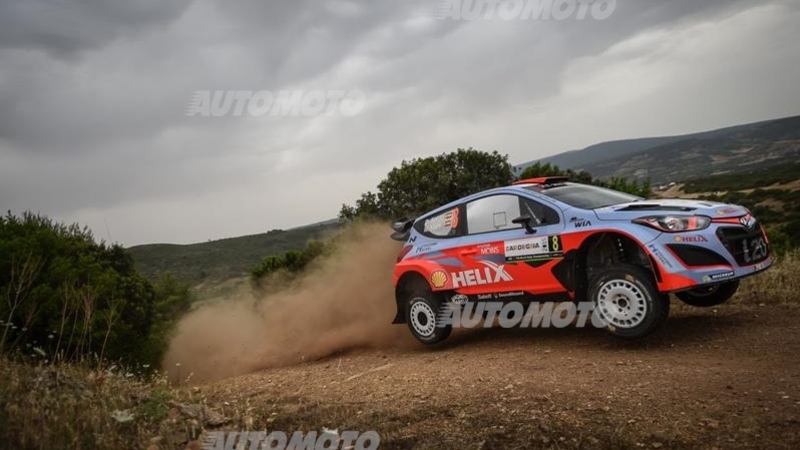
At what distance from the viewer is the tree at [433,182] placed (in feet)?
83.4

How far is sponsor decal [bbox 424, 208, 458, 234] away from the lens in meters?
8.11

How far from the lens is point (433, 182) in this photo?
25.8 metres

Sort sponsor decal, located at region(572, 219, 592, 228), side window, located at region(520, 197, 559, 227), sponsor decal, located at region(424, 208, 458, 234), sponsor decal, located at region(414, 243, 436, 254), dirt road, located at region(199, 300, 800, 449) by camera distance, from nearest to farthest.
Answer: dirt road, located at region(199, 300, 800, 449) < sponsor decal, located at region(572, 219, 592, 228) < side window, located at region(520, 197, 559, 227) < sponsor decal, located at region(424, 208, 458, 234) < sponsor decal, located at region(414, 243, 436, 254)

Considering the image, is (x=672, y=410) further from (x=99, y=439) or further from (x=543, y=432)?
(x=99, y=439)

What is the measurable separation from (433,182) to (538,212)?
61.7 ft

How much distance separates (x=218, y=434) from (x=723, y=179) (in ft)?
234

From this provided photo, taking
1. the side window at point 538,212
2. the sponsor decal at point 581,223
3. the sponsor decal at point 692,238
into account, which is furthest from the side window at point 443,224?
the sponsor decal at point 692,238

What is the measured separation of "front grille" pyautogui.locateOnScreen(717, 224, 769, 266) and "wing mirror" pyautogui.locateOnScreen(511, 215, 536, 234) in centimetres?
213

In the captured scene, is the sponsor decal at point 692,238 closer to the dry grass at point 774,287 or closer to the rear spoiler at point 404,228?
the dry grass at point 774,287

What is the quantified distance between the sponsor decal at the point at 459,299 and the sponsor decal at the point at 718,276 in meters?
3.16

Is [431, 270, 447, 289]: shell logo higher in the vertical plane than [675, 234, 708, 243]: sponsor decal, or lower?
lower

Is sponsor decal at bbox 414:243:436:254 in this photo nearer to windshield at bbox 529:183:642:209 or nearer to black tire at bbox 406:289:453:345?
black tire at bbox 406:289:453:345

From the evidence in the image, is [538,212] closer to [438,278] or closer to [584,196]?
[584,196]

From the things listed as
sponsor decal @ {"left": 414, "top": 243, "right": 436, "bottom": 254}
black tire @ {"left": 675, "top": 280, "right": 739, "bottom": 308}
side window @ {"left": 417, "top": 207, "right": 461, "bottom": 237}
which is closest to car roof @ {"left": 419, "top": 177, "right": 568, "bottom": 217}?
side window @ {"left": 417, "top": 207, "right": 461, "bottom": 237}
